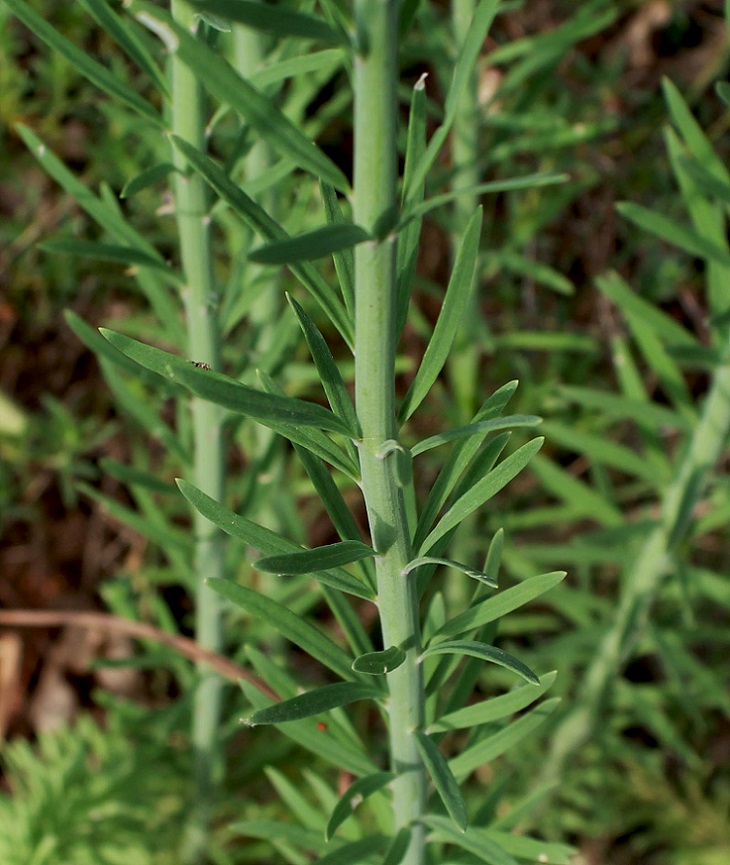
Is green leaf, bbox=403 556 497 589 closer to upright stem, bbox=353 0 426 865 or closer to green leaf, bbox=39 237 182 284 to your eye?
upright stem, bbox=353 0 426 865

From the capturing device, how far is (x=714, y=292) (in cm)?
88

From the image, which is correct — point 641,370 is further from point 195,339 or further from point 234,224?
point 195,339

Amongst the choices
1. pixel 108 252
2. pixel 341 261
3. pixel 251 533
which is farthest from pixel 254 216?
pixel 108 252

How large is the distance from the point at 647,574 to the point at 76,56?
0.76 m

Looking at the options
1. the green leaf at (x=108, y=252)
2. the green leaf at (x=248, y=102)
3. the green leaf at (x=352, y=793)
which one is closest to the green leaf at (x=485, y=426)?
the green leaf at (x=248, y=102)

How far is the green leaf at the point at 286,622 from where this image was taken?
0.52 metres

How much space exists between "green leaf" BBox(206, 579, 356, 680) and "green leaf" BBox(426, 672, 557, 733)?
7 cm

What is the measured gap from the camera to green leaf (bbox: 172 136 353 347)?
1.34 feet

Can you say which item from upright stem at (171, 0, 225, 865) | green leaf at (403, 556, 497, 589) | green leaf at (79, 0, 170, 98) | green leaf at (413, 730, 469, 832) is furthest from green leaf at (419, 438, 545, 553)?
green leaf at (79, 0, 170, 98)

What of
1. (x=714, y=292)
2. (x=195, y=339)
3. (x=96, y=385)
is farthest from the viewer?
(x=96, y=385)

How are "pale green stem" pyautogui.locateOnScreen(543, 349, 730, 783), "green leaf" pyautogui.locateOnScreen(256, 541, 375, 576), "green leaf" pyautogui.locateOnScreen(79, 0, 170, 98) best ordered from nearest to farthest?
"green leaf" pyautogui.locateOnScreen(256, 541, 375, 576) → "green leaf" pyautogui.locateOnScreen(79, 0, 170, 98) → "pale green stem" pyautogui.locateOnScreen(543, 349, 730, 783)

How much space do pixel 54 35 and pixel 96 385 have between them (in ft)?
3.32

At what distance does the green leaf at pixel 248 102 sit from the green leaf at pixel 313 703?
23cm

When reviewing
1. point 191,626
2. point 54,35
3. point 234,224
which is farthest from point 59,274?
point 54,35
